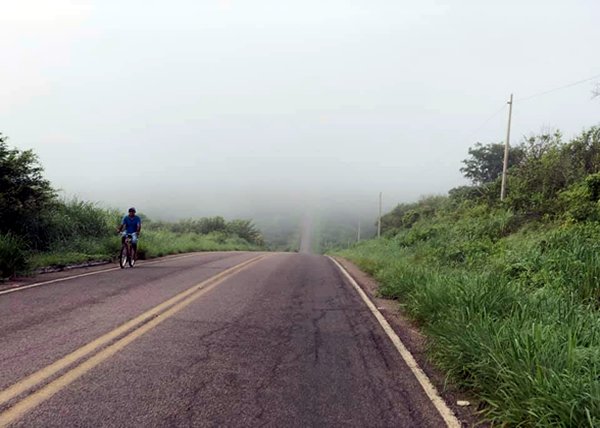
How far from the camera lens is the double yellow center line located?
3613mm

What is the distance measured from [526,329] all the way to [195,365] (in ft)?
10.9

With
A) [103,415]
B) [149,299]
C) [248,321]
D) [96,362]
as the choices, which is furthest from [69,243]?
[103,415]

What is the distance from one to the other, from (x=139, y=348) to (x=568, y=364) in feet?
13.8

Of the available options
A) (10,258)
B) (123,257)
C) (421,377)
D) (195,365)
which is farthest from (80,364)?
(123,257)

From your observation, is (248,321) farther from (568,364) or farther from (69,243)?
(69,243)

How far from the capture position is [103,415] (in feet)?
11.5

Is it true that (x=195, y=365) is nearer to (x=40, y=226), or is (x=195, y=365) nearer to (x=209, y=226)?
(x=40, y=226)

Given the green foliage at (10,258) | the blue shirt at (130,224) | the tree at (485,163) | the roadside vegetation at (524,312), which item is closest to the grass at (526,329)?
the roadside vegetation at (524,312)

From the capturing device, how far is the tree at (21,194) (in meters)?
12.7

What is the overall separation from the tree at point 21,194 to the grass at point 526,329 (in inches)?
393

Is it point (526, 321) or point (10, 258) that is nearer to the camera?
point (526, 321)

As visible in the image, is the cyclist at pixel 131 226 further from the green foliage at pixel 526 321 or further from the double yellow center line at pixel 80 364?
the green foliage at pixel 526 321

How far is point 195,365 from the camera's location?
15.6 ft

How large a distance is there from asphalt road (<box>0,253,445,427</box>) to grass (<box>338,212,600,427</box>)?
0.57 metres
